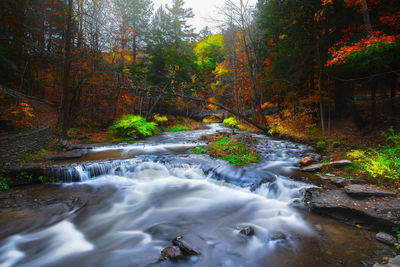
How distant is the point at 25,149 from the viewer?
26.7 feet

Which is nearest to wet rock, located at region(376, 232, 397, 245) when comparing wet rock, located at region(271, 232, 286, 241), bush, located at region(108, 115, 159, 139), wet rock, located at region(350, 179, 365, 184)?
wet rock, located at region(271, 232, 286, 241)

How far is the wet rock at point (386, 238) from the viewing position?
3.35m

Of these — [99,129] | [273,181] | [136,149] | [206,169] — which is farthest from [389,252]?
[99,129]

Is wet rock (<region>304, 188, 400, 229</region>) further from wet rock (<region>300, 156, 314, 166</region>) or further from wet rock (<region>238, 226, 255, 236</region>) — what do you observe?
wet rock (<region>300, 156, 314, 166</region>)

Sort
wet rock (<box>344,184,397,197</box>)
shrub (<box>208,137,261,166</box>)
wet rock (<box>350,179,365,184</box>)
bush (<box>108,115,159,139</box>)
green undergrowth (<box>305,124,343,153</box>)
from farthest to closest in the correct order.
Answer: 1. bush (<box>108,115,159,139</box>)
2. green undergrowth (<box>305,124,343,153</box>)
3. shrub (<box>208,137,261,166</box>)
4. wet rock (<box>350,179,365,184</box>)
5. wet rock (<box>344,184,397,197</box>)

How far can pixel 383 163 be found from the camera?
5.66 metres

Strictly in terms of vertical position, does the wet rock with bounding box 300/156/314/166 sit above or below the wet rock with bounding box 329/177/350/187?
above

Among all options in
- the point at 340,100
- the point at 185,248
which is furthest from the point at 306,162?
the point at 340,100

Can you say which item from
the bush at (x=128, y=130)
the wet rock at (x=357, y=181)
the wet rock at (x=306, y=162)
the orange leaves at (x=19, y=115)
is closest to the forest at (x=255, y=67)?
the orange leaves at (x=19, y=115)

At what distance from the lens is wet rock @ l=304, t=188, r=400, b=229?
3.74 m

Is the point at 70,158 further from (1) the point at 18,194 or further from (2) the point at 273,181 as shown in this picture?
(2) the point at 273,181

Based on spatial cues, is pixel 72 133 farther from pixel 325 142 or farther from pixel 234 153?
pixel 325 142

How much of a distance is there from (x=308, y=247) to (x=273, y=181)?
2.99 meters

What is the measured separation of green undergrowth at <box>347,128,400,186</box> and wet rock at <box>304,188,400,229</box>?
1.26 m
